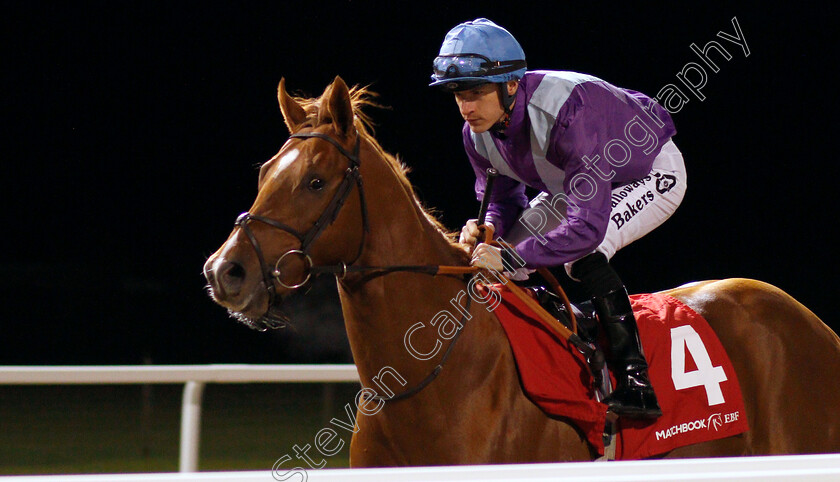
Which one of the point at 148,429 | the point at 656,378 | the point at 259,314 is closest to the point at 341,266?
the point at 259,314

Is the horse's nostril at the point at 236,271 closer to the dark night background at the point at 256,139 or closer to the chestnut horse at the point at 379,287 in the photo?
the chestnut horse at the point at 379,287

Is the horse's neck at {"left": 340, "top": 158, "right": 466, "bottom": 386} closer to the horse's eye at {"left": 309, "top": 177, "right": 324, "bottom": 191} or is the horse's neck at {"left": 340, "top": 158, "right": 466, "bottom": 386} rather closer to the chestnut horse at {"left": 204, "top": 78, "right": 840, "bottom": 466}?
the chestnut horse at {"left": 204, "top": 78, "right": 840, "bottom": 466}

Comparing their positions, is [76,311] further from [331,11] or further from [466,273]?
[466,273]

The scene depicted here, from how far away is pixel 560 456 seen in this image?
77.6 inches

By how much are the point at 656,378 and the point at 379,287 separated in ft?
2.75

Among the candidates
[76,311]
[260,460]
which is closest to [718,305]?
[260,460]

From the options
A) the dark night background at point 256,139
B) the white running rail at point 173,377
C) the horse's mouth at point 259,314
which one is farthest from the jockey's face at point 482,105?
the dark night background at point 256,139

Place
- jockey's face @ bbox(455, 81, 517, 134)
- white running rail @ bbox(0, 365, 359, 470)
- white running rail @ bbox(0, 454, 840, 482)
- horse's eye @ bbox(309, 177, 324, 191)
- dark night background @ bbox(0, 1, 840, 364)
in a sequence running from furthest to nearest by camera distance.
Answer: dark night background @ bbox(0, 1, 840, 364) < white running rail @ bbox(0, 365, 359, 470) < jockey's face @ bbox(455, 81, 517, 134) < horse's eye @ bbox(309, 177, 324, 191) < white running rail @ bbox(0, 454, 840, 482)

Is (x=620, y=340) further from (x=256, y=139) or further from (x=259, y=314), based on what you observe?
(x=256, y=139)

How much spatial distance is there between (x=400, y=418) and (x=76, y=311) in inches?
218

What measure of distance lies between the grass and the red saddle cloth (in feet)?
8.87

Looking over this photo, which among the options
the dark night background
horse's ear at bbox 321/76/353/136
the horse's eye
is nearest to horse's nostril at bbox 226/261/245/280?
the horse's eye

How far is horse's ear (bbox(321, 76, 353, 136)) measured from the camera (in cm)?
184

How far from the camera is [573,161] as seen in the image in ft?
6.83
